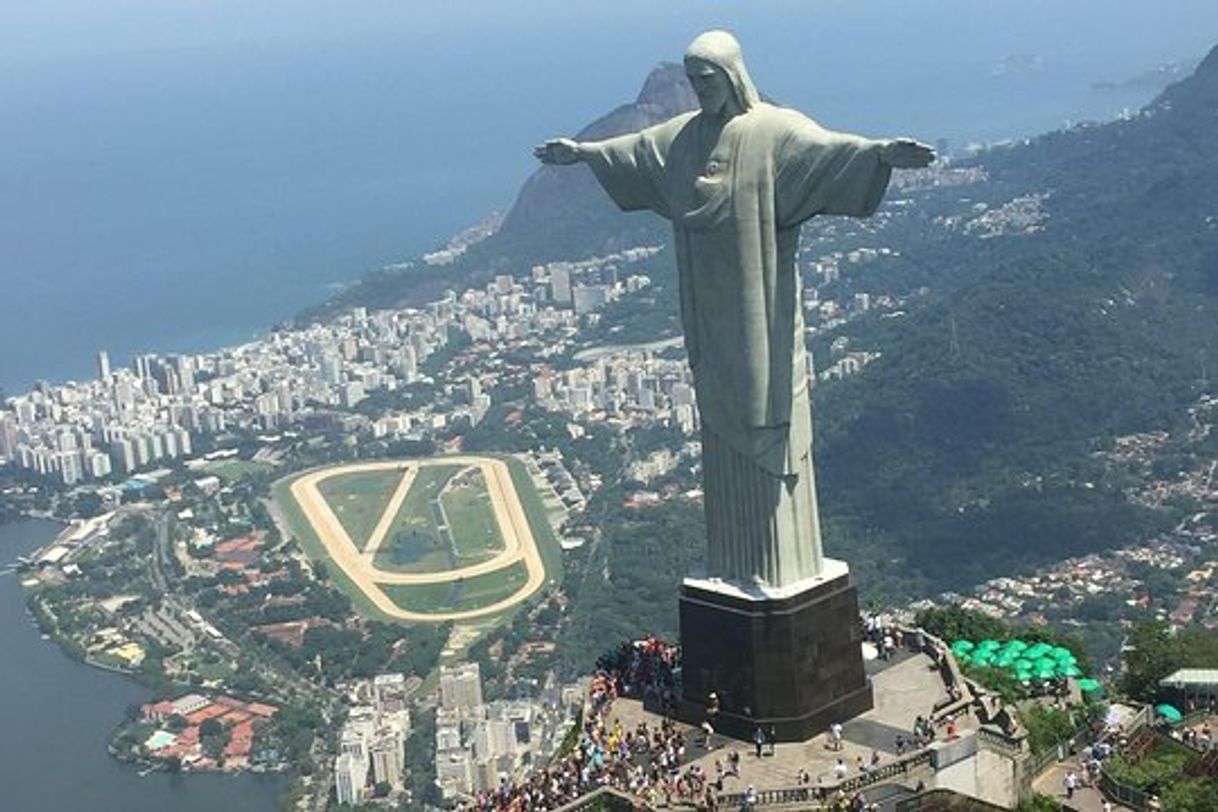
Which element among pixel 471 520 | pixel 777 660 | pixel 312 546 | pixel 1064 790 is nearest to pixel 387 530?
pixel 312 546

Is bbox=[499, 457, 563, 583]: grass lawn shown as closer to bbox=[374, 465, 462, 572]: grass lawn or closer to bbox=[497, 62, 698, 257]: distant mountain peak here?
bbox=[374, 465, 462, 572]: grass lawn

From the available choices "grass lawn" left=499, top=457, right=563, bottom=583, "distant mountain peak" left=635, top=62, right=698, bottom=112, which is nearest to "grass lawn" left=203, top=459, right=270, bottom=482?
"grass lawn" left=499, top=457, right=563, bottom=583

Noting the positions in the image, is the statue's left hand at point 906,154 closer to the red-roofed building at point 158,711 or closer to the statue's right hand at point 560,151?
the statue's right hand at point 560,151

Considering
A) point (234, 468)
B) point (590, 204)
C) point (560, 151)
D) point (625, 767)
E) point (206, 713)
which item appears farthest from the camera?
point (590, 204)

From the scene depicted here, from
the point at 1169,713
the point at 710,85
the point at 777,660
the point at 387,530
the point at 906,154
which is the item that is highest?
the point at 710,85

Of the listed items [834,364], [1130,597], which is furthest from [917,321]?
[1130,597]

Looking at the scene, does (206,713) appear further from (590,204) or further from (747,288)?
(590,204)
